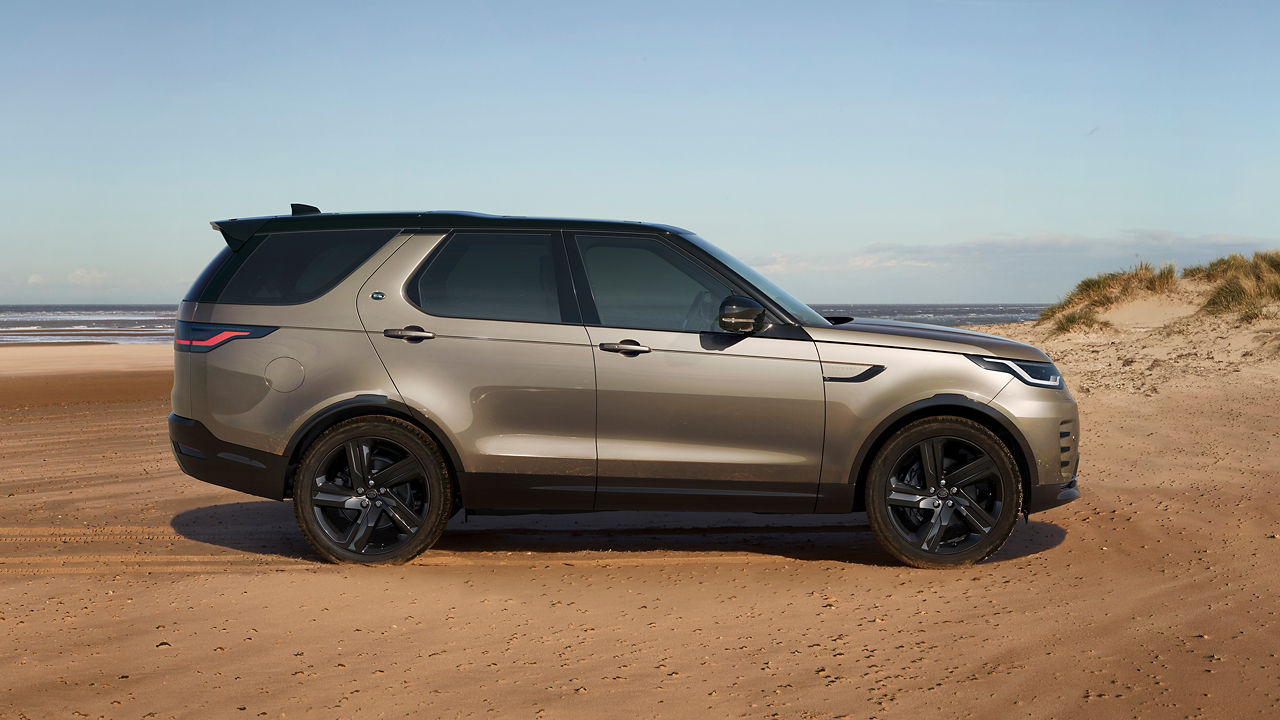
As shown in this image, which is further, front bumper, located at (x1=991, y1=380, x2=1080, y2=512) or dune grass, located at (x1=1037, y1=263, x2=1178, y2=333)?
dune grass, located at (x1=1037, y1=263, x2=1178, y2=333)

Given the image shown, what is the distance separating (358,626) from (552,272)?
7.23 feet

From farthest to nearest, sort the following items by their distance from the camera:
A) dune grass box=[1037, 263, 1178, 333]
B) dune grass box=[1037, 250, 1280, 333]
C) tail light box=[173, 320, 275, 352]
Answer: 1. dune grass box=[1037, 263, 1178, 333]
2. dune grass box=[1037, 250, 1280, 333]
3. tail light box=[173, 320, 275, 352]

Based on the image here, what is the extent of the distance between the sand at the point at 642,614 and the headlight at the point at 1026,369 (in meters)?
1.04

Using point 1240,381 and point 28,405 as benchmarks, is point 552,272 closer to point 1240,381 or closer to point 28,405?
point 1240,381

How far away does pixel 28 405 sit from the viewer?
15.4 metres

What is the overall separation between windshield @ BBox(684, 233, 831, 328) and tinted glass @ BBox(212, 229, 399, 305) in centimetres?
182

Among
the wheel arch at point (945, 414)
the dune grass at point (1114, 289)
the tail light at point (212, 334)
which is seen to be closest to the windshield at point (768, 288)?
the wheel arch at point (945, 414)

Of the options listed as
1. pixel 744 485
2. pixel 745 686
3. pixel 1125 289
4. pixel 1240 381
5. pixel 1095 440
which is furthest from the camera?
pixel 1125 289

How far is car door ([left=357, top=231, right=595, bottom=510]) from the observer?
5.79m

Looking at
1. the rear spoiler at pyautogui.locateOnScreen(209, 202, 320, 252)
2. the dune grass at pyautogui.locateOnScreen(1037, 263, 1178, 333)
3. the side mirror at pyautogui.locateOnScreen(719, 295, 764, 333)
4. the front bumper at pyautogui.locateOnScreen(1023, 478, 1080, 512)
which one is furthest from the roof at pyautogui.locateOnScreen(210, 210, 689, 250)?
the dune grass at pyautogui.locateOnScreen(1037, 263, 1178, 333)

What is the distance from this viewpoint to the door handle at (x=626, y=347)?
5719mm

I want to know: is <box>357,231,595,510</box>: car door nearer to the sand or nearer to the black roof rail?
the black roof rail

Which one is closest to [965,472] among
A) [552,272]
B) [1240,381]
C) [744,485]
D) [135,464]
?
[744,485]

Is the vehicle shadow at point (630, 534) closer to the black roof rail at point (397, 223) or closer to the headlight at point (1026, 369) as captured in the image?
the headlight at point (1026, 369)
